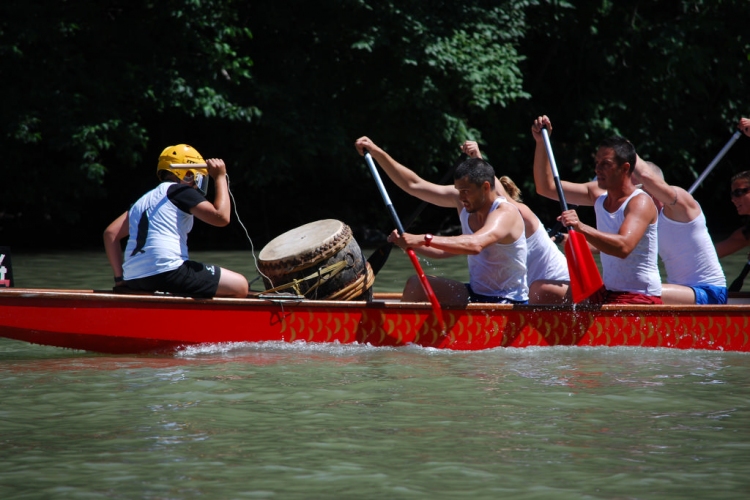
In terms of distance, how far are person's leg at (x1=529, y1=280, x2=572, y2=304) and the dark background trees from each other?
995 centimetres

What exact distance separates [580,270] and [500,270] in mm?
544

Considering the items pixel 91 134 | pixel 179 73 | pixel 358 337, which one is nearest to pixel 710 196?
pixel 179 73

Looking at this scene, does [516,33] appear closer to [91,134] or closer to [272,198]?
[272,198]

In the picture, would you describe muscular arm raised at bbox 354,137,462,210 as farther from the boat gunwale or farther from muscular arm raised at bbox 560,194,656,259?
muscular arm raised at bbox 560,194,656,259

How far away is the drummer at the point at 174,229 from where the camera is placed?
255 inches

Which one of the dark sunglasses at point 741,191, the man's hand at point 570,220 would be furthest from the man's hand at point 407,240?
the dark sunglasses at point 741,191

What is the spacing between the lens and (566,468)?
13.8 feet

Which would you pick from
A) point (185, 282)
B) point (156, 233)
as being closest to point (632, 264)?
point (185, 282)

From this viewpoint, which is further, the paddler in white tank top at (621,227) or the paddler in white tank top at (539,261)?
the paddler in white tank top at (539,261)

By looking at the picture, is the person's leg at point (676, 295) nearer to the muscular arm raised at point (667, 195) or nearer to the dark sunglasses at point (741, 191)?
the muscular arm raised at point (667, 195)

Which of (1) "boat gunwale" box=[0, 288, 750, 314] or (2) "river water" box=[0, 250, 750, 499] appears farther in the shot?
(1) "boat gunwale" box=[0, 288, 750, 314]

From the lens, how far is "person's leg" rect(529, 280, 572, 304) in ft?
22.7

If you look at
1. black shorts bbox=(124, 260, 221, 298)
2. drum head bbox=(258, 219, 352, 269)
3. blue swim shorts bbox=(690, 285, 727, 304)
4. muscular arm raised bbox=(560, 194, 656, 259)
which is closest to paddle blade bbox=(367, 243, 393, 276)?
drum head bbox=(258, 219, 352, 269)

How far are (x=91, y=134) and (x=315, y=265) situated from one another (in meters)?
9.80
